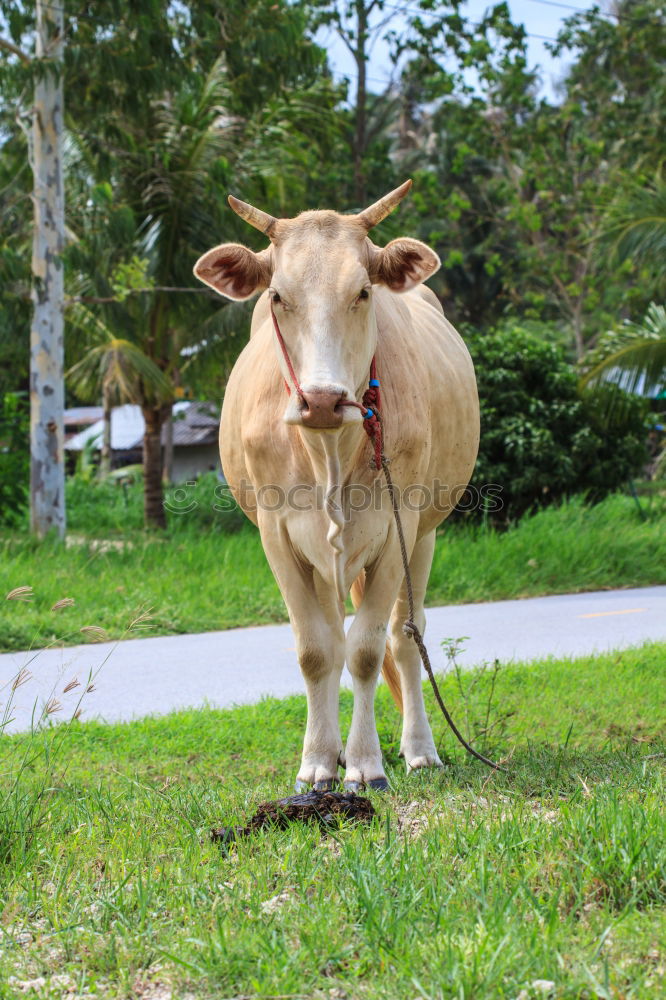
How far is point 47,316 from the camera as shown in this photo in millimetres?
11594

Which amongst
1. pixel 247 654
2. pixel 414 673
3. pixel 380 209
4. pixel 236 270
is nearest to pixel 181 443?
pixel 247 654

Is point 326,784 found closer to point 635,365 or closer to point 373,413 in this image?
point 373,413

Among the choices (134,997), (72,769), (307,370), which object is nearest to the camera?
(134,997)

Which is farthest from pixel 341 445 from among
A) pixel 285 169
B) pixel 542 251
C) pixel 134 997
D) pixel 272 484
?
pixel 542 251

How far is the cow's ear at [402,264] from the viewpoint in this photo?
3.87 metres

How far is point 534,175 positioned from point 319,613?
19.2 meters

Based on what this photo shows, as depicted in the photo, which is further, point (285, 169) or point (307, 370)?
point (285, 169)

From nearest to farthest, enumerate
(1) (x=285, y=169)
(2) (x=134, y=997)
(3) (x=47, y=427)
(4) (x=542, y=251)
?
(2) (x=134, y=997), (3) (x=47, y=427), (1) (x=285, y=169), (4) (x=542, y=251)

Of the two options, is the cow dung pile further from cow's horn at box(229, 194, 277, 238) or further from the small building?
the small building

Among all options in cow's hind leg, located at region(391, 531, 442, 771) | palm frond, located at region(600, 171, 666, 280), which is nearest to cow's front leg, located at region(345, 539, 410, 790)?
cow's hind leg, located at region(391, 531, 442, 771)

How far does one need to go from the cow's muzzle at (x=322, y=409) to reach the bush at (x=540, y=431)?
9567 millimetres

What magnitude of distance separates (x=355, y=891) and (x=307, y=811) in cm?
82

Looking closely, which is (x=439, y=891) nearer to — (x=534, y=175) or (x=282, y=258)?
(x=282, y=258)

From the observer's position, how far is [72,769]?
459cm
